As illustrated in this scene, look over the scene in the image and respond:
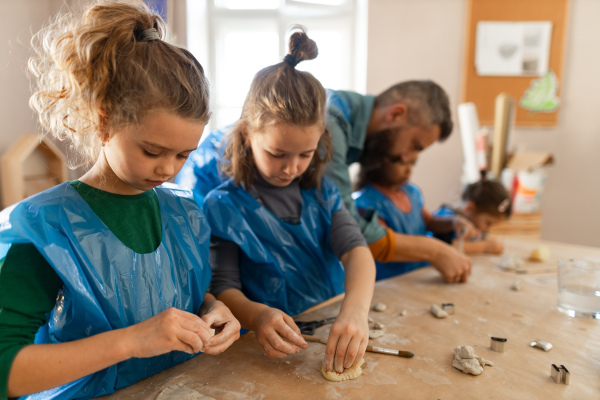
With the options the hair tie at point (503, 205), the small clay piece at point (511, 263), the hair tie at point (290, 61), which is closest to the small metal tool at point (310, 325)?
the hair tie at point (290, 61)

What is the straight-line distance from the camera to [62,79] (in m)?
0.76

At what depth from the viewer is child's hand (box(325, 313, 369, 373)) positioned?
802mm

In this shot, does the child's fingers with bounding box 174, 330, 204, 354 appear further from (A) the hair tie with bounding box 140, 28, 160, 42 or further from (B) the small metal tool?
(A) the hair tie with bounding box 140, 28, 160, 42

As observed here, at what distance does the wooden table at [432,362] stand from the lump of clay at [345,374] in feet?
0.03

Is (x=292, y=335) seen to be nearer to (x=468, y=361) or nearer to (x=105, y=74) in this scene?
(x=468, y=361)

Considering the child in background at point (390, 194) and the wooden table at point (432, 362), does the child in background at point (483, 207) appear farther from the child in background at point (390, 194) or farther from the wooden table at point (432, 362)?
the wooden table at point (432, 362)

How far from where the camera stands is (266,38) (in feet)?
10.8

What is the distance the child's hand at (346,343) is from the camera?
0.80 metres

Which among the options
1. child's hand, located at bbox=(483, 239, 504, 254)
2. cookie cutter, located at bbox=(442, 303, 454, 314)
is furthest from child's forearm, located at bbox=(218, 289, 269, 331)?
child's hand, located at bbox=(483, 239, 504, 254)

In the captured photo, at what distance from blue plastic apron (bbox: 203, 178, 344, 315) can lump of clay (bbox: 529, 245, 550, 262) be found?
906mm

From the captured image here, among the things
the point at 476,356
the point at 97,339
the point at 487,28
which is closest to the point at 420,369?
the point at 476,356

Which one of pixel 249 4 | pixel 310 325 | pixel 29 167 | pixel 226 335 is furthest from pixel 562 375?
pixel 249 4

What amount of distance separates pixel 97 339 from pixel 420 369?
0.59 metres

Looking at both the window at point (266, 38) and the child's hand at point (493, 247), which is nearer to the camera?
the child's hand at point (493, 247)
